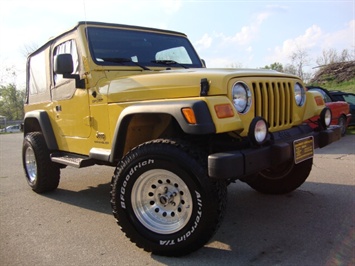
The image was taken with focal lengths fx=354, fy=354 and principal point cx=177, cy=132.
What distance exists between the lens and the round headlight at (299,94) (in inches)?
152

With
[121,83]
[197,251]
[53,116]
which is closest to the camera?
[197,251]

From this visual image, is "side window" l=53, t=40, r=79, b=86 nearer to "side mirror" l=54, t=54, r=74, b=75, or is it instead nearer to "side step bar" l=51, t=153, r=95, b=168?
"side mirror" l=54, t=54, r=74, b=75

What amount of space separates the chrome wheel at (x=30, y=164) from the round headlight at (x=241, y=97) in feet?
11.8

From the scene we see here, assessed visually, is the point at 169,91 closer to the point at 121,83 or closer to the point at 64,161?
the point at 121,83

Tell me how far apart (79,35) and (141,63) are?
780 mm

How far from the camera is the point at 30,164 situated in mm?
5625

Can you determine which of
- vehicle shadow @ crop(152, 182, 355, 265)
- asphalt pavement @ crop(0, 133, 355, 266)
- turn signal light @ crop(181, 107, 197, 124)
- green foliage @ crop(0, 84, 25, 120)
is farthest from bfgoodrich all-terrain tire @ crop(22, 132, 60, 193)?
green foliage @ crop(0, 84, 25, 120)

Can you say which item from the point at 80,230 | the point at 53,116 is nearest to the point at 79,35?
the point at 53,116

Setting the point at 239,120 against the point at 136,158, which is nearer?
the point at 239,120

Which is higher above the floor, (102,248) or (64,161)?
(64,161)

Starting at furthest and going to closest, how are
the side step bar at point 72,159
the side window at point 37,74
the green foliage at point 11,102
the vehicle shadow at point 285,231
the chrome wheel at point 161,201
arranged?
the green foliage at point 11,102
the side window at point 37,74
the side step bar at point 72,159
the chrome wheel at point 161,201
the vehicle shadow at point 285,231

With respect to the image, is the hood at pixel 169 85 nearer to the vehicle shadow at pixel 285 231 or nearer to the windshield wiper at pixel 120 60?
the windshield wiper at pixel 120 60

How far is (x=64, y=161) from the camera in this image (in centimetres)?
442

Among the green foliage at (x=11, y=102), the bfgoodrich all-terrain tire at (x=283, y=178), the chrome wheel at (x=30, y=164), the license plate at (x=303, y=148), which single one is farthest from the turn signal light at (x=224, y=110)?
the green foliage at (x=11, y=102)
